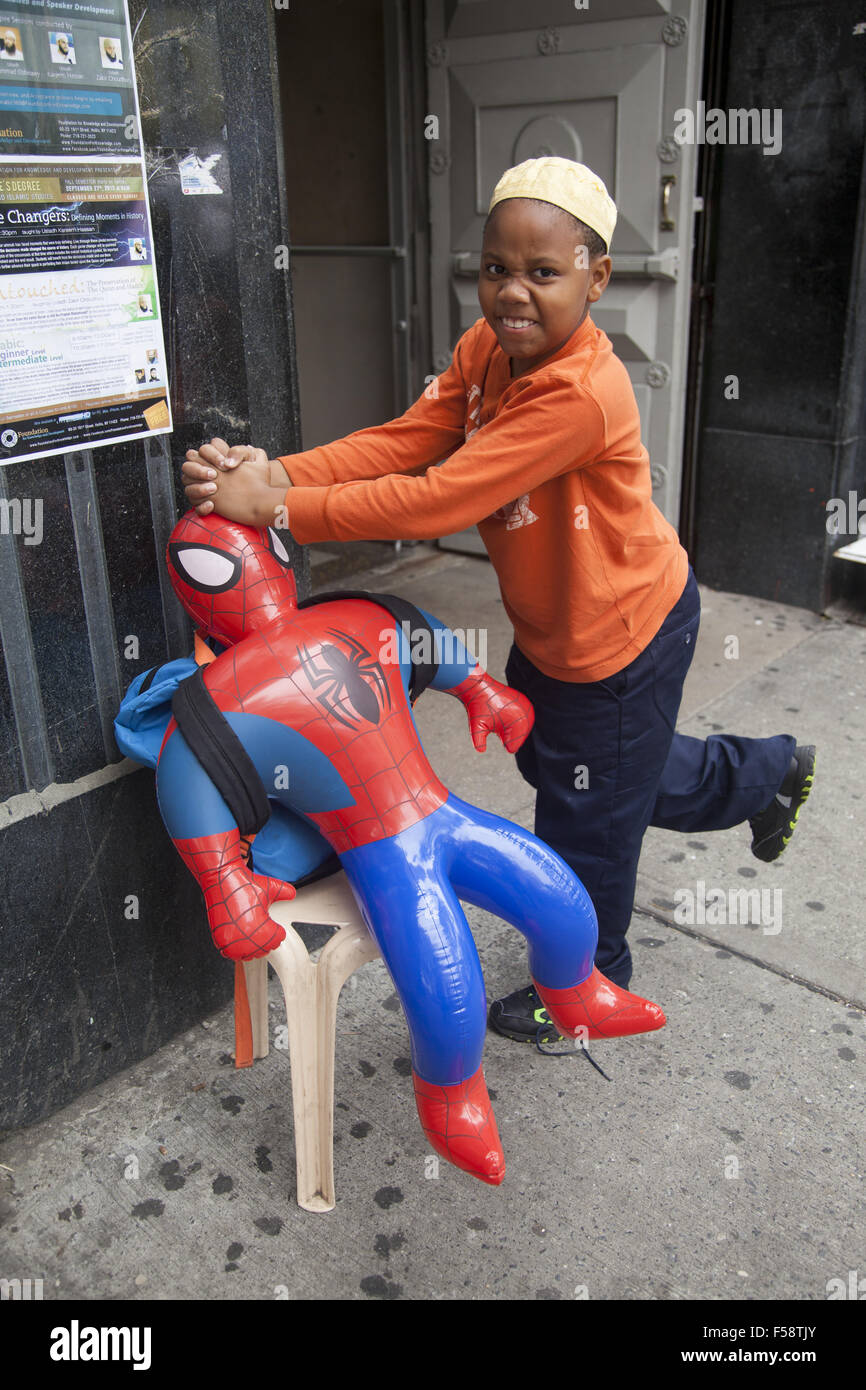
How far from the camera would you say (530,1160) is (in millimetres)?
2143

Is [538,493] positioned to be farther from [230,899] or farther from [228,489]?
[230,899]

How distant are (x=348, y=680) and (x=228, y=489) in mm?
390

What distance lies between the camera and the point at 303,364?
229 inches

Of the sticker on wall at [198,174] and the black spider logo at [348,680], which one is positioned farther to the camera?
the sticker on wall at [198,174]

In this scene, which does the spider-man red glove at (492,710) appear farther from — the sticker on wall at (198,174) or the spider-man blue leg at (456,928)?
the sticker on wall at (198,174)

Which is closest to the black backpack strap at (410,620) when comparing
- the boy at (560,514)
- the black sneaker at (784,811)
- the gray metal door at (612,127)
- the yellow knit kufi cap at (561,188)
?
the boy at (560,514)

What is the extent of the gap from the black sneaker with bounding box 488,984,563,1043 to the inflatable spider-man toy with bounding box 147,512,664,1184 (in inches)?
21.2

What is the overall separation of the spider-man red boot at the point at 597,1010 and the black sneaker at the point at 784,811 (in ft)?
2.60

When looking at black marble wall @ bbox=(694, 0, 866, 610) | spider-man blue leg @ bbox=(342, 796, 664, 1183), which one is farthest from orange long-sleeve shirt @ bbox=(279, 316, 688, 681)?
black marble wall @ bbox=(694, 0, 866, 610)

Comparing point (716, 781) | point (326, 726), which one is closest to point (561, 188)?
point (326, 726)

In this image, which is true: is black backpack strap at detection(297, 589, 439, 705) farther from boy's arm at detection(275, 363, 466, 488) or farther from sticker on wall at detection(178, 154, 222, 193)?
sticker on wall at detection(178, 154, 222, 193)

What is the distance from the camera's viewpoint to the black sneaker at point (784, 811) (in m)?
2.67

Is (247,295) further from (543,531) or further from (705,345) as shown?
(705,345)
